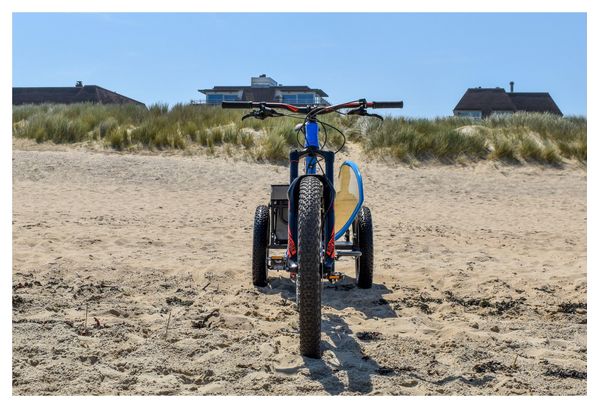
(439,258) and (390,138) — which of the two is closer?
(439,258)

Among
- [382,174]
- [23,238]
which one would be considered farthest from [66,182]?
[382,174]

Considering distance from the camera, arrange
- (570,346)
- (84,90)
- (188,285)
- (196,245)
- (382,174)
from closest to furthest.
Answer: (570,346)
(188,285)
(196,245)
(382,174)
(84,90)

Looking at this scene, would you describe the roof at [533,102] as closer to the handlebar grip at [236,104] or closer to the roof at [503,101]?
the roof at [503,101]

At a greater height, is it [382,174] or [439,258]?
A: [382,174]

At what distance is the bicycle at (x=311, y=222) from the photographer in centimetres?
394

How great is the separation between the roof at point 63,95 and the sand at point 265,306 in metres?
32.7

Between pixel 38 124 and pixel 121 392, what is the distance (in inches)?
553

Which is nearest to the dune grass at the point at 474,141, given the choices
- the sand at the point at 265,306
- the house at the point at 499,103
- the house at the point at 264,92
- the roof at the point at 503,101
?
the sand at the point at 265,306

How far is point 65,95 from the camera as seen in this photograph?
4391 centimetres

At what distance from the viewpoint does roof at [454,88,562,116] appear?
1769 inches

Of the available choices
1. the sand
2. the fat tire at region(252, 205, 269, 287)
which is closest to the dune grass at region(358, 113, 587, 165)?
the sand

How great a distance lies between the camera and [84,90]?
43.8 meters

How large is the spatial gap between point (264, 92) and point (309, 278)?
145 feet

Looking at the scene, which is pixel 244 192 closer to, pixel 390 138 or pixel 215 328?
pixel 390 138
